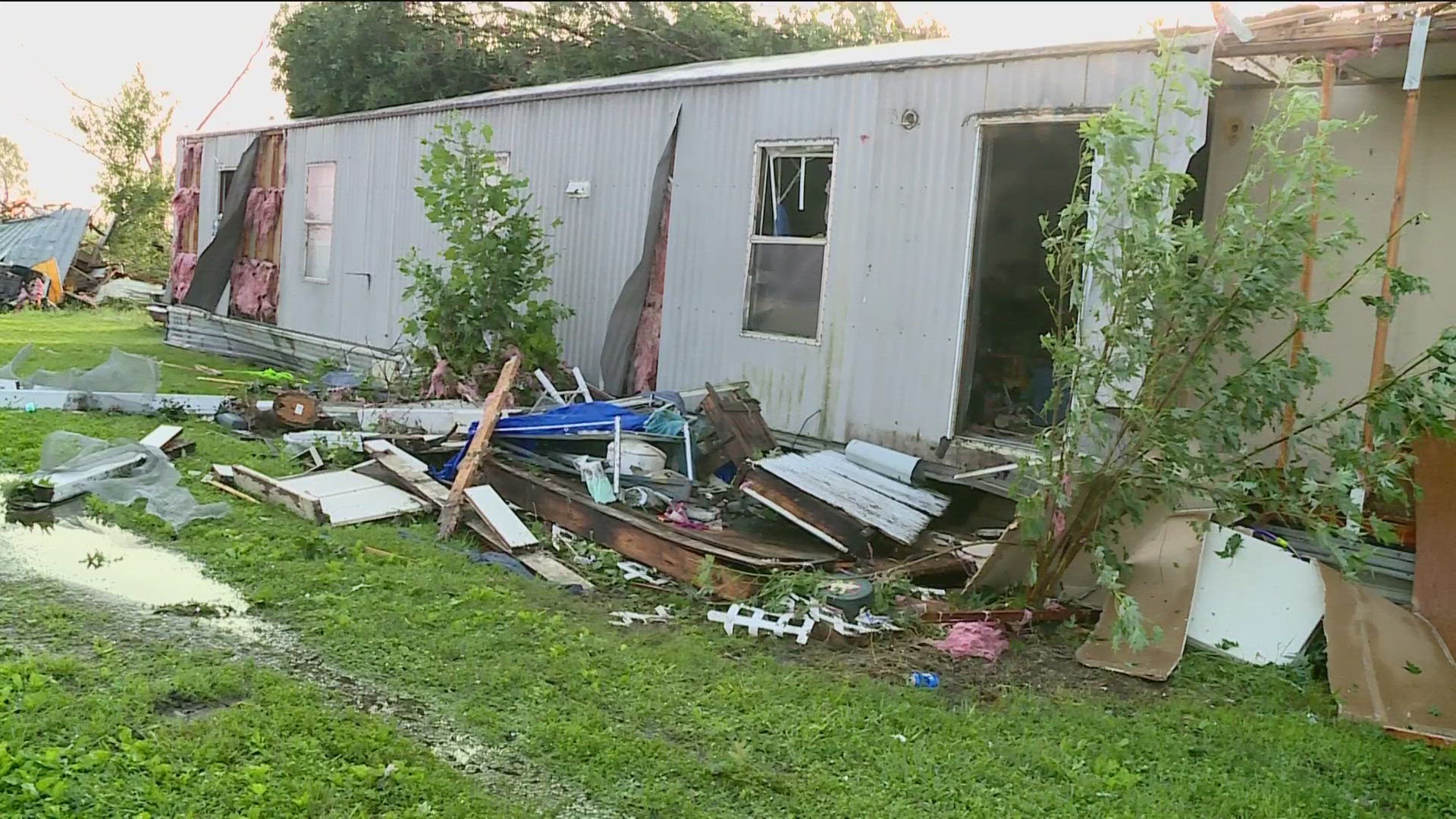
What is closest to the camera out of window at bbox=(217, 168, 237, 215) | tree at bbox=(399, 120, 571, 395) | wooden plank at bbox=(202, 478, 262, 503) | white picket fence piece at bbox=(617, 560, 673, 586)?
white picket fence piece at bbox=(617, 560, 673, 586)

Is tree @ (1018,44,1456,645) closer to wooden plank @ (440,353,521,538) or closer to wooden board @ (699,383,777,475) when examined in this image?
wooden board @ (699,383,777,475)

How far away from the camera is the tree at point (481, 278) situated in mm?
8875

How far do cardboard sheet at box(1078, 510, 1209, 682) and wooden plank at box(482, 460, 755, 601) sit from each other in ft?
5.19

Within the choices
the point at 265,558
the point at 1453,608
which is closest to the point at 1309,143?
the point at 1453,608

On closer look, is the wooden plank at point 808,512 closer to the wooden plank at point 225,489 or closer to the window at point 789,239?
the window at point 789,239

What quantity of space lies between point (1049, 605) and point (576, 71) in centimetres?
1476

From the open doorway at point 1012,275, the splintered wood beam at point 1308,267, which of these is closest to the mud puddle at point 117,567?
the open doorway at point 1012,275

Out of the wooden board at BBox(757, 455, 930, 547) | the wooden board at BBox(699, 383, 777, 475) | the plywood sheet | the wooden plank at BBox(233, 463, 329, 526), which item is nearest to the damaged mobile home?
the wooden board at BBox(699, 383, 777, 475)

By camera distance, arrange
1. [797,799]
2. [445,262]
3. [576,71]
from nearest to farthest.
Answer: [797,799], [445,262], [576,71]

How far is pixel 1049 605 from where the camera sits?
17.0ft

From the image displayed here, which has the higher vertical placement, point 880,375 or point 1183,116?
point 1183,116

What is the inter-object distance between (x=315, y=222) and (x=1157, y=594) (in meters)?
11.2

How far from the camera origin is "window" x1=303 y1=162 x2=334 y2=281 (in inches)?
517

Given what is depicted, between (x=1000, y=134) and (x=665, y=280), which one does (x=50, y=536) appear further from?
(x=1000, y=134)
